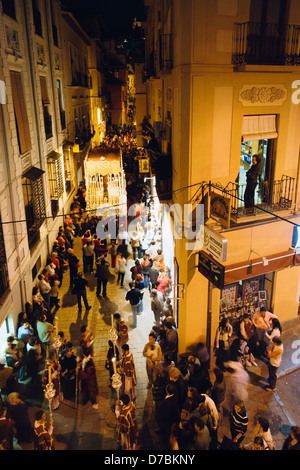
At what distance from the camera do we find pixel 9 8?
1104 cm

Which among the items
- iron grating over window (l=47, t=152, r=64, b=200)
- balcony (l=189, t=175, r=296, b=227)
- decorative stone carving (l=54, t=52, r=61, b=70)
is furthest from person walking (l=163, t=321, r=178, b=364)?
decorative stone carving (l=54, t=52, r=61, b=70)

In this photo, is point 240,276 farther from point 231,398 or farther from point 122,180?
point 122,180

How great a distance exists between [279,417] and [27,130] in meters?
11.2

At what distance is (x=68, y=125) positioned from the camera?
21422mm

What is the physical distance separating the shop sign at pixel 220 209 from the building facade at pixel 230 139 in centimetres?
3

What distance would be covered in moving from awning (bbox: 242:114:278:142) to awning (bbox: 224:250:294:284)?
10.6 feet

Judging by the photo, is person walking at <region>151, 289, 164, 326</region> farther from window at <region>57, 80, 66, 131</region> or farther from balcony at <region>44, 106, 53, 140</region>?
window at <region>57, 80, 66, 131</region>

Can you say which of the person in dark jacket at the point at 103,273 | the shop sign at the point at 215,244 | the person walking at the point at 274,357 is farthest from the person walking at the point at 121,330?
the person walking at the point at 274,357

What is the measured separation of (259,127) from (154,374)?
22.6ft

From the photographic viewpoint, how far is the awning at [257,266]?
923 centimetres

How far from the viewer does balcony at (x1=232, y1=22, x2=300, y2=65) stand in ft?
29.4

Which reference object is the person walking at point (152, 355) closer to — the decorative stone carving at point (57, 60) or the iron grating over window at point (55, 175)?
the iron grating over window at point (55, 175)

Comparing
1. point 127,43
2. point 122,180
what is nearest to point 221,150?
point 122,180

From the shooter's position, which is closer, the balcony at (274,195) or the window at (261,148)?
the window at (261,148)
